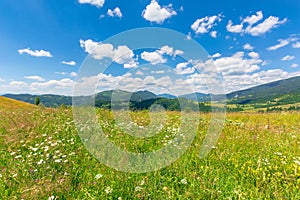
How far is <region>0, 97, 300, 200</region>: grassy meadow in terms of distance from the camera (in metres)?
3.40

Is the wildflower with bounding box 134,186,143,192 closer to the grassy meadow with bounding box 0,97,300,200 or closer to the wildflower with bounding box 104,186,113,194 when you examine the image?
the grassy meadow with bounding box 0,97,300,200

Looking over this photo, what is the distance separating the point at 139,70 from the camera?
17.4 ft

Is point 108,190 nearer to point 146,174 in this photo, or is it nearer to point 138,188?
point 138,188

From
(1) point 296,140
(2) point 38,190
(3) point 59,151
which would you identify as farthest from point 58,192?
(1) point 296,140

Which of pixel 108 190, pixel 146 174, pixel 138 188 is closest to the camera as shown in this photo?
pixel 108 190

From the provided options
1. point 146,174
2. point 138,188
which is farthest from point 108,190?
point 146,174

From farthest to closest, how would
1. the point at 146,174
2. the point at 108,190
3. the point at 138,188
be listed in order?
the point at 146,174 < the point at 138,188 < the point at 108,190

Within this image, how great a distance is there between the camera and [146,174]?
13.6 feet

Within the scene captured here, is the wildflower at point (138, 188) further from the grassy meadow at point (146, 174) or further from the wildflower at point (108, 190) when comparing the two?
the wildflower at point (108, 190)

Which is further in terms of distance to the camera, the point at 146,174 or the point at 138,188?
the point at 146,174

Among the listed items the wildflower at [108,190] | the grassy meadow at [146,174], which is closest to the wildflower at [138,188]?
the grassy meadow at [146,174]

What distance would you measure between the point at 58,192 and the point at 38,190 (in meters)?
0.30

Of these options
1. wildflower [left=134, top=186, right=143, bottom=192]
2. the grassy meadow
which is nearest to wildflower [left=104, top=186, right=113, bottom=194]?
the grassy meadow

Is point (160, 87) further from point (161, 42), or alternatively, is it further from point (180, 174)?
point (180, 174)
